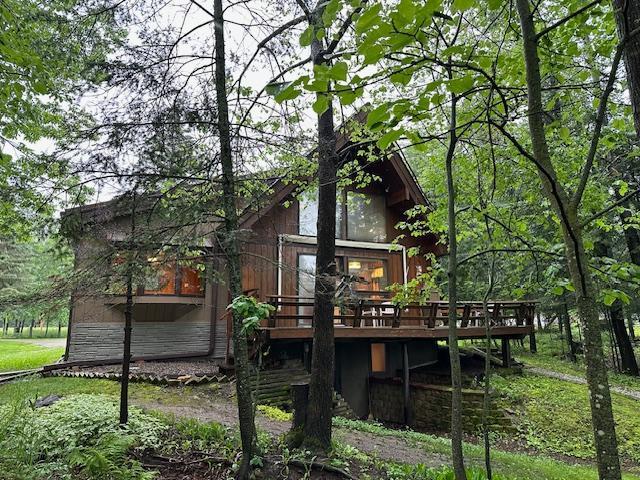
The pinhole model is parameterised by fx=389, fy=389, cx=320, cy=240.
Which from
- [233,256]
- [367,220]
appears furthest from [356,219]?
[233,256]

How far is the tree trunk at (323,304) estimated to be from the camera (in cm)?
491

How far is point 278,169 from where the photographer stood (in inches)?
227

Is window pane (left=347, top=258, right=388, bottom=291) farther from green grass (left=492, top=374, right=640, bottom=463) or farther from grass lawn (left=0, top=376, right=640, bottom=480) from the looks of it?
grass lawn (left=0, top=376, right=640, bottom=480)

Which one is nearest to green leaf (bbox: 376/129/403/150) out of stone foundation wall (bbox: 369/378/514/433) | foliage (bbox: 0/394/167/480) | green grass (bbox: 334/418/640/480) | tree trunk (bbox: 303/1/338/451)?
tree trunk (bbox: 303/1/338/451)

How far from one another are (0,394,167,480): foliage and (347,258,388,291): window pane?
8.17 m

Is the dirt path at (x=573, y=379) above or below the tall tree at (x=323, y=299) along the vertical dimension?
below

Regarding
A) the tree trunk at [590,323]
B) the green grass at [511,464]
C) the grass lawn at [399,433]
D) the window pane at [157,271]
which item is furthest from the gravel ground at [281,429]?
the tree trunk at [590,323]

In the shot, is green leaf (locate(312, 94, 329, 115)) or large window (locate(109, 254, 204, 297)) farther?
large window (locate(109, 254, 204, 297))

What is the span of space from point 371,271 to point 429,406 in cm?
450

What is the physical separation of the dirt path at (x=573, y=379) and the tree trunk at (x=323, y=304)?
1057cm

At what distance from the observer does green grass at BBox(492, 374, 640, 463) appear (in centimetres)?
810

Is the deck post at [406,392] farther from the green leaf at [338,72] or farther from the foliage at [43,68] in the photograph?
the green leaf at [338,72]

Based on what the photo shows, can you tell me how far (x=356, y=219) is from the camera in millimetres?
13141

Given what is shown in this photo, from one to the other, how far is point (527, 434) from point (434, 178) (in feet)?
21.5
